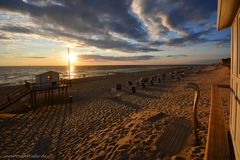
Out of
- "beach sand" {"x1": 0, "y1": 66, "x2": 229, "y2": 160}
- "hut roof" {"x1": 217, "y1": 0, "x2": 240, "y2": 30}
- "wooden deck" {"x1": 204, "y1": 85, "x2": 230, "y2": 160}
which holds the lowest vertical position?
"beach sand" {"x1": 0, "y1": 66, "x2": 229, "y2": 160}

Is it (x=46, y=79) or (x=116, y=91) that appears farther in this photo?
(x=46, y=79)

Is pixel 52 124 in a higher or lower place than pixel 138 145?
lower

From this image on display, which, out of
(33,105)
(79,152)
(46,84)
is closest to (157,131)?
(79,152)

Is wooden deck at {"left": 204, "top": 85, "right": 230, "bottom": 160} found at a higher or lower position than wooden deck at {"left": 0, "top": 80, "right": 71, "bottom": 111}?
higher

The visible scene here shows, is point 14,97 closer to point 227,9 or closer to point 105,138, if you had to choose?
point 105,138

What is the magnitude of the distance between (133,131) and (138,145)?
4.16 feet

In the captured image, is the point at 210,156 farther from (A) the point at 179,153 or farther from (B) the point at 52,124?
(B) the point at 52,124

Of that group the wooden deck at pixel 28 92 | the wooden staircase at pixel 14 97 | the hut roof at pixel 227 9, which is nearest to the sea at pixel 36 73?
the wooden deck at pixel 28 92

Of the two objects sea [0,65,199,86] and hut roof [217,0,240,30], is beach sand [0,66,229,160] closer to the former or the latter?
hut roof [217,0,240,30]

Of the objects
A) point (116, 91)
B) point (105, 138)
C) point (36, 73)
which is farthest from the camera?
point (36, 73)

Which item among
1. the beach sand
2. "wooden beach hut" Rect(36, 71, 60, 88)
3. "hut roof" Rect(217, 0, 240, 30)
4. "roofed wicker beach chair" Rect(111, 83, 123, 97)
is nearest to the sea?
"wooden beach hut" Rect(36, 71, 60, 88)

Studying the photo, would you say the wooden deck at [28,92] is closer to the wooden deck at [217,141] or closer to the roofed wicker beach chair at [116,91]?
the roofed wicker beach chair at [116,91]

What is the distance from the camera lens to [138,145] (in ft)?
18.3

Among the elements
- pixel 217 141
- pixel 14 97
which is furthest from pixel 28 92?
pixel 217 141
